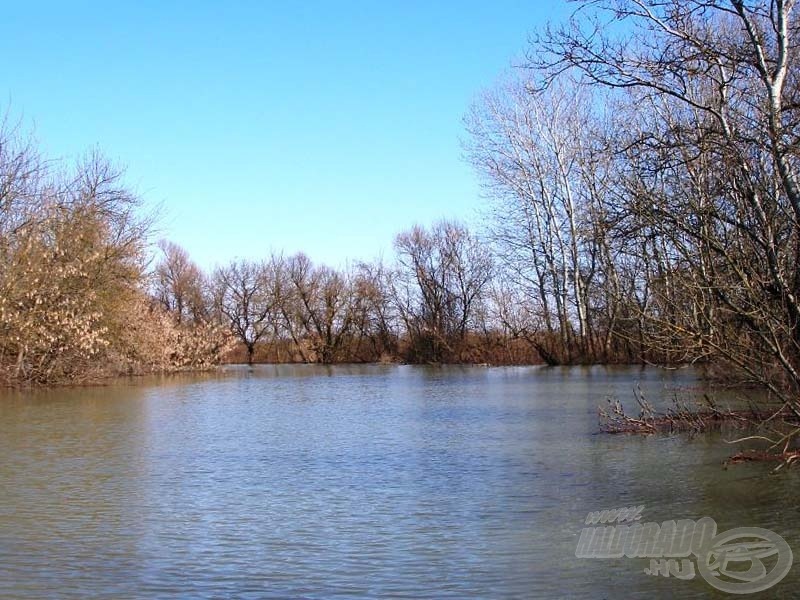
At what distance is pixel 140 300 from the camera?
31141 mm

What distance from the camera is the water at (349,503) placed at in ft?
17.2

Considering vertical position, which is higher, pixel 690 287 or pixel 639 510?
pixel 690 287

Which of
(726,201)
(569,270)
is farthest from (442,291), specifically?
(726,201)

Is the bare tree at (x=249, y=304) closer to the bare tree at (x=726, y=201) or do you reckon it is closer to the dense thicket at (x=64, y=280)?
the dense thicket at (x=64, y=280)

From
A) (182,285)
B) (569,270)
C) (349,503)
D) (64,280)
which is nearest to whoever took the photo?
(349,503)

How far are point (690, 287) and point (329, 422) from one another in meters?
7.35

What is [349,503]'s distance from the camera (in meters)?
7.53

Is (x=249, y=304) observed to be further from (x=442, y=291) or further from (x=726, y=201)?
(x=726, y=201)

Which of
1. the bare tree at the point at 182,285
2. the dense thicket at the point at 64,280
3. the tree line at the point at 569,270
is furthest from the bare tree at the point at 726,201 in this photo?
the bare tree at the point at 182,285

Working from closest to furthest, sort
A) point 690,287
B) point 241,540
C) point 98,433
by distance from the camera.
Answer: point 241,540 → point 690,287 → point 98,433

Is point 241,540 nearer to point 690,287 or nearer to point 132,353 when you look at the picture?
point 690,287

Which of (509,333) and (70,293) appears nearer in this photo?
(70,293)

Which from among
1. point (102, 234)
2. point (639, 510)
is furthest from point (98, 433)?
point (102, 234)

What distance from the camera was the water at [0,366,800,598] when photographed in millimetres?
5254
